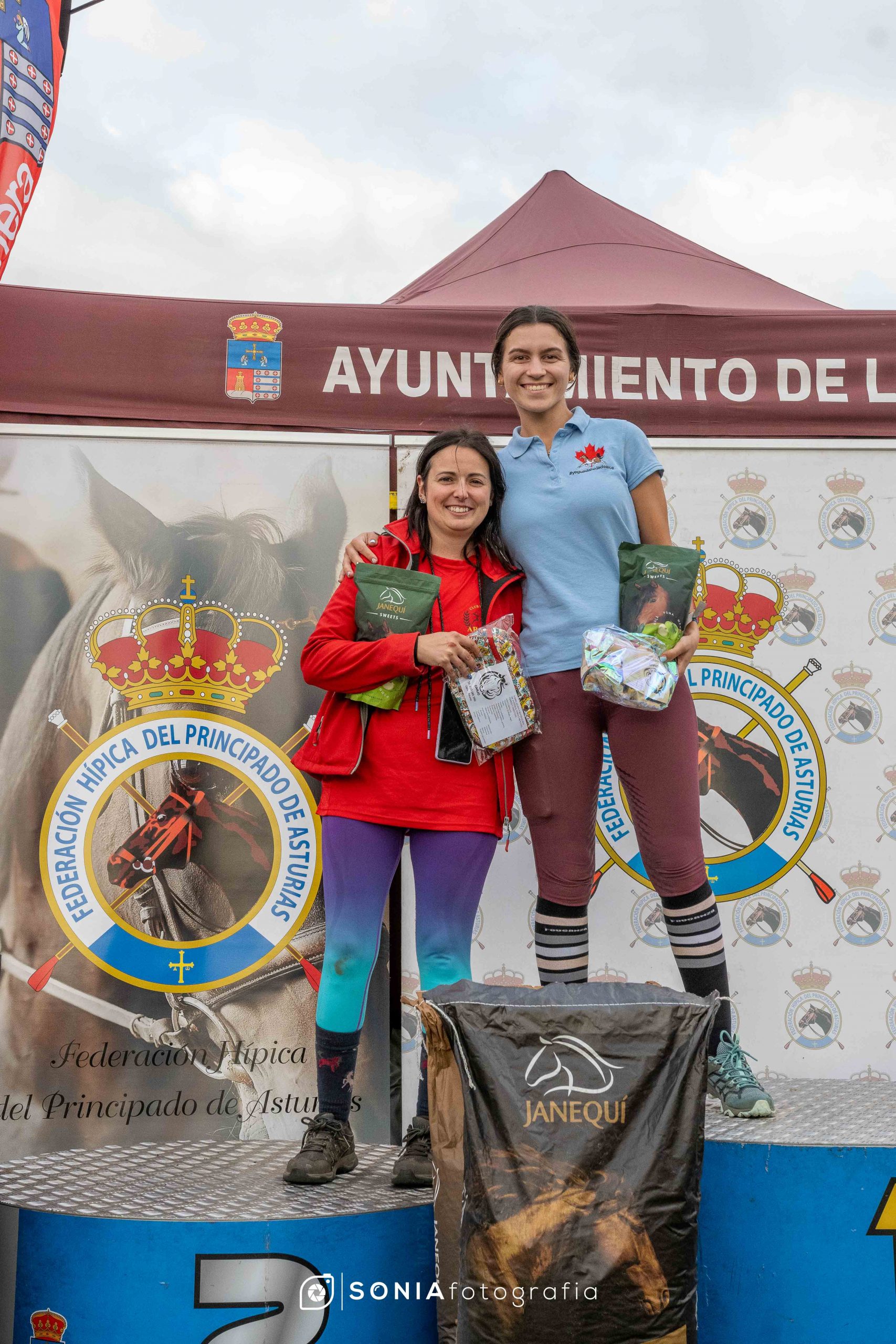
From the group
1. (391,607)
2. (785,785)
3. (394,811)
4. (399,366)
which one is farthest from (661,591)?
(399,366)

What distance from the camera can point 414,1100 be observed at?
290cm

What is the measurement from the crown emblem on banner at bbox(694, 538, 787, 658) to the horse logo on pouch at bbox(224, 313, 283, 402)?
1.25m

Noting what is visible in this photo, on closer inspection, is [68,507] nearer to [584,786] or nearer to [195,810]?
[195,810]

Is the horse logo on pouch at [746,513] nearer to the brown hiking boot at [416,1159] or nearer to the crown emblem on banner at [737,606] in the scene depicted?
the crown emblem on banner at [737,606]

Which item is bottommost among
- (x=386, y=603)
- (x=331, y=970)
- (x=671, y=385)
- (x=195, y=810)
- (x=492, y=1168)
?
(x=492, y=1168)

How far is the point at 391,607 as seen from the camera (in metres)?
2.33

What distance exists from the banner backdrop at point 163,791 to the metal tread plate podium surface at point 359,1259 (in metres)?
0.79

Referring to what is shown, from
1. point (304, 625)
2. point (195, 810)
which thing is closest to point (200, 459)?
point (304, 625)

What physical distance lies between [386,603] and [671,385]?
1.27m

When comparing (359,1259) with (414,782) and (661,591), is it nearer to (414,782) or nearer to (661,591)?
(414,782)

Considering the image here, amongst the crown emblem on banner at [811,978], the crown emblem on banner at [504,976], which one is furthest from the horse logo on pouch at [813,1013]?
the crown emblem on banner at [504,976]

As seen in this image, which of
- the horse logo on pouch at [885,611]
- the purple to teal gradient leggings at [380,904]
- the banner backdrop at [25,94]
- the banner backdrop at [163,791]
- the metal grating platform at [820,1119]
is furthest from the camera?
→ the horse logo on pouch at [885,611]

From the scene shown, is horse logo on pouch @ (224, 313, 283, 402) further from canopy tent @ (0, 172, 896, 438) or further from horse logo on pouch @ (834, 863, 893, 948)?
horse logo on pouch @ (834, 863, 893, 948)

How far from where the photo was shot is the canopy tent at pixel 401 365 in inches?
119
